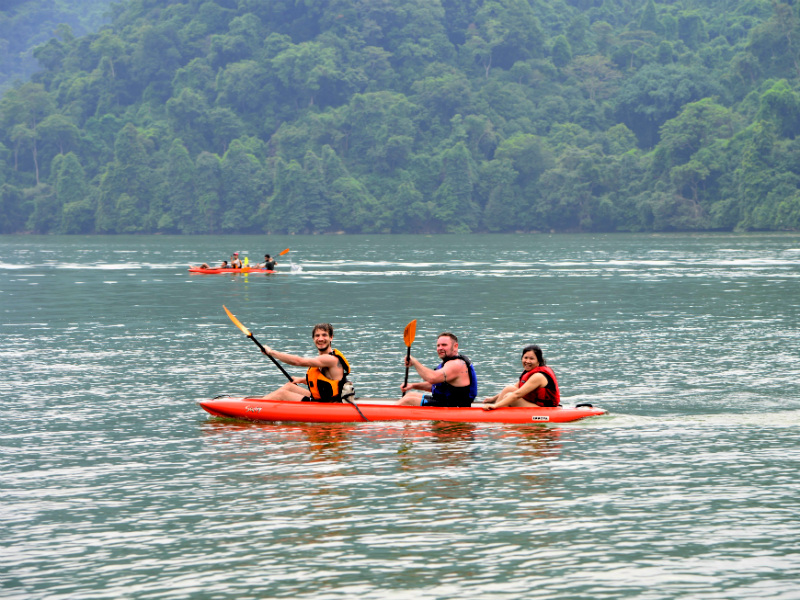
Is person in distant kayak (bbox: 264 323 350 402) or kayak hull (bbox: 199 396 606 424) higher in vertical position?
person in distant kayak (bbox: 264 323 350 402)

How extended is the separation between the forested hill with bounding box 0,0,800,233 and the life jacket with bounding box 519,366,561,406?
105 metres

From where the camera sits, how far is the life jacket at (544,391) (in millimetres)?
16703

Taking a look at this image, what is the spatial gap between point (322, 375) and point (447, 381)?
186 centimetres

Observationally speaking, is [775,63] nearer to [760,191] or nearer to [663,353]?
[760,191]

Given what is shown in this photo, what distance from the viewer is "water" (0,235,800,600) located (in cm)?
1016

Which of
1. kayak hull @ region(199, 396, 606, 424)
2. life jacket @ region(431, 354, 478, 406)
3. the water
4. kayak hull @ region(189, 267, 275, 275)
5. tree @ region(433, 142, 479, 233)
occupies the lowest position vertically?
the water

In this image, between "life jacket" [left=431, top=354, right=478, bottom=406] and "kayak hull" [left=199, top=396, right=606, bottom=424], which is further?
"life jacket" [left=431, top=354, right=478, bottom=406]

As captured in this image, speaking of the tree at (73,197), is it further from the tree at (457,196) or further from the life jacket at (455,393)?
the life jacket at (455,393)

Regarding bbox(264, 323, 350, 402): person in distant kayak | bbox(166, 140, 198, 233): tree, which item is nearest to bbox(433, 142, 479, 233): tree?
bbox(166, 140, 198, 233): tree

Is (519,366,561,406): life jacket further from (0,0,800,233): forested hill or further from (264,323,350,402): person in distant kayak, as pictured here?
(0,0,800,233): forested hill

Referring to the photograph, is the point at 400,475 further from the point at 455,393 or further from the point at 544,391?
the point at 544,391

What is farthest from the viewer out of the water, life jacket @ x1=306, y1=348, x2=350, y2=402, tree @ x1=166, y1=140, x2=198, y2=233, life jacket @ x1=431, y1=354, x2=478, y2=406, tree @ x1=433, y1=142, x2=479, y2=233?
tree @ x1=166, y1=140, x2=198, y2=233

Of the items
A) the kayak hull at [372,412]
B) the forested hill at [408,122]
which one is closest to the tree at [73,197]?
the forested hill at [408,122]

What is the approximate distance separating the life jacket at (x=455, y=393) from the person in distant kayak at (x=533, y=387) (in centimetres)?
28
